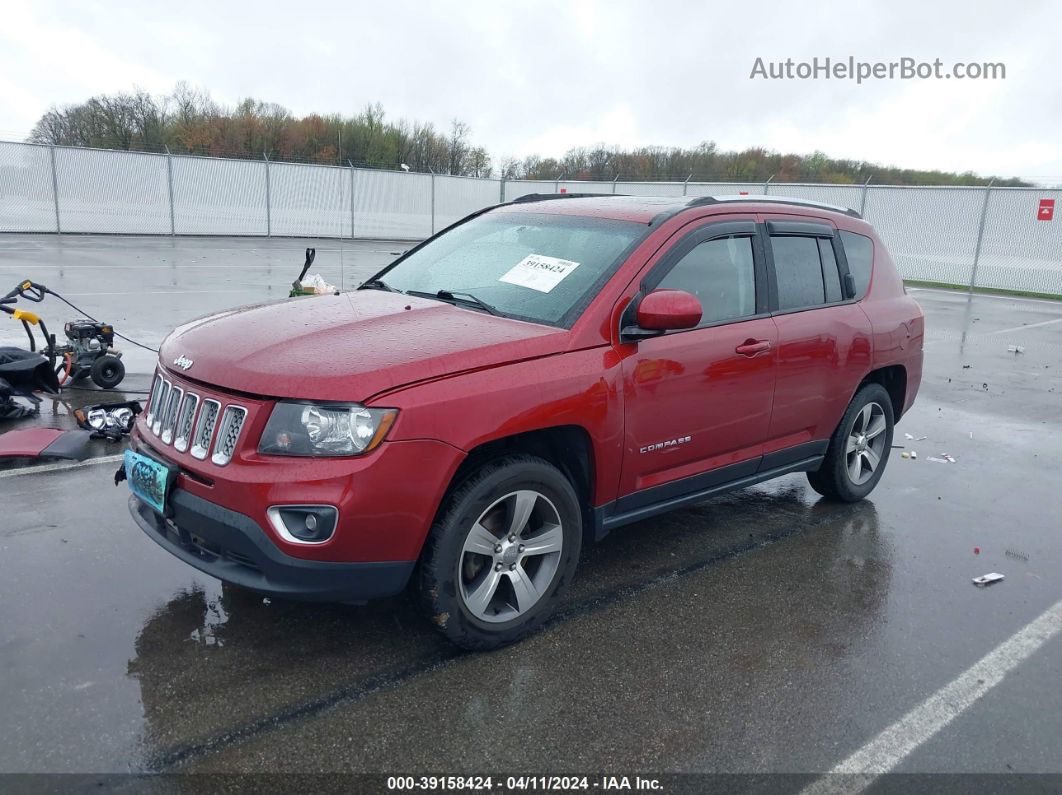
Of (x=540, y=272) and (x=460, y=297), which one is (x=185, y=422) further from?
(x=540, y=272)

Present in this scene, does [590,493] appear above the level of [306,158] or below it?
below

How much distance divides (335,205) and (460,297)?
28.7 meters

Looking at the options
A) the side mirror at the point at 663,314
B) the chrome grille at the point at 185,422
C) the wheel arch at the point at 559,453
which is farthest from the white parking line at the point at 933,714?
the chrome grille at the point at 185,422

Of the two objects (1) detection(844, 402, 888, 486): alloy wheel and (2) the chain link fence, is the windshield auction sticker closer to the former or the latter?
(1) detection(844, 402, 888, 486): alloy wheel

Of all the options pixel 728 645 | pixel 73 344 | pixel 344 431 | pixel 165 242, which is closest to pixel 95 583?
pixel 344 431

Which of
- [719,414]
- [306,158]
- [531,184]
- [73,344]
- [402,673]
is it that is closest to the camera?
[402,673]

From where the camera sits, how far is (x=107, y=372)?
6.90 meters

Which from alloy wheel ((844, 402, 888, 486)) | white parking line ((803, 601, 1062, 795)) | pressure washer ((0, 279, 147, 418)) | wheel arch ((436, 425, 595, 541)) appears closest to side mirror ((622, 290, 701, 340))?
wheel arch ((436, 425, 595, 541))

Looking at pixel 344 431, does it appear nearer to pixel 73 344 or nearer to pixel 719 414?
pixel 719 414

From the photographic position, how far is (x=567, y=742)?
287 cm

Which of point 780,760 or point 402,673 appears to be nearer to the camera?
point 780,760

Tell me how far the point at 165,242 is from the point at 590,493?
23.8 meters

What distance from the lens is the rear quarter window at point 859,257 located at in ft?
16.9

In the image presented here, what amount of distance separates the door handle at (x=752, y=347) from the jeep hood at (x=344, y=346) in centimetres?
112
